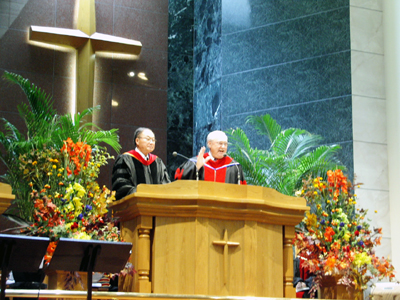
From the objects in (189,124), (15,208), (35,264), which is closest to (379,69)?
(189,124)

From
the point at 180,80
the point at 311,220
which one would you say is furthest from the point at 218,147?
the point at 180,80

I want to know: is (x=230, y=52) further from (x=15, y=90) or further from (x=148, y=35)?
(x=15, y=90)

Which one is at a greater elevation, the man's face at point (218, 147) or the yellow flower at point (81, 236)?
the man's face at point (218, 147)

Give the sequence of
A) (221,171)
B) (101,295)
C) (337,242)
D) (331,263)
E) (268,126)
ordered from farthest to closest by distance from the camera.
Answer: (268,126), (221,171), (337,242), (331,263), (101,295)

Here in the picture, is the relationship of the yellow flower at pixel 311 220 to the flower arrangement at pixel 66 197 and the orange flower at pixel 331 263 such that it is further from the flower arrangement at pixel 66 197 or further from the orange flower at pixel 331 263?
the flower arrangement at pixel 66 197

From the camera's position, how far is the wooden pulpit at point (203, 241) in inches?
218

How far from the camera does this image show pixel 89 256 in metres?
4.47

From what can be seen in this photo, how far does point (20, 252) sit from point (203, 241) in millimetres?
1781

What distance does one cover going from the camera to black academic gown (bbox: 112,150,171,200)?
668 centimetres

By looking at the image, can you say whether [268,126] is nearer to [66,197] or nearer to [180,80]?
[180,80]

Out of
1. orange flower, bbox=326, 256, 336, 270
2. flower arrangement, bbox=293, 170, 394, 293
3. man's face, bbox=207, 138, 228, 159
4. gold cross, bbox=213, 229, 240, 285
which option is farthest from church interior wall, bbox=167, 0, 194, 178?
gold cross, bbox=213, 229, 240, 285

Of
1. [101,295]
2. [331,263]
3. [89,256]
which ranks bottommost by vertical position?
[101,295]

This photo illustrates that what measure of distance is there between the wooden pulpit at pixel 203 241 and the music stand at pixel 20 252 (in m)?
1.39

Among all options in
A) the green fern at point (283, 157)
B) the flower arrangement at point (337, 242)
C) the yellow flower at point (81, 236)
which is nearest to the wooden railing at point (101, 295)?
the yellow flower at point (81, 236)
